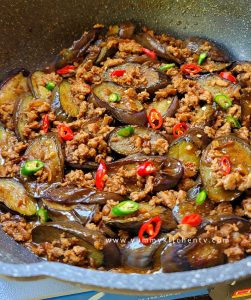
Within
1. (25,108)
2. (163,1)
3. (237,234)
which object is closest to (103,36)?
(163,1)

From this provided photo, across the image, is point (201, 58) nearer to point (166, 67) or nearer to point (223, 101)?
point (166, 67)

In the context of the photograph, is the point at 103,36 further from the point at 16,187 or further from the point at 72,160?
the point at 16,187

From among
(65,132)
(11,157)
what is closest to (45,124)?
(65,132)

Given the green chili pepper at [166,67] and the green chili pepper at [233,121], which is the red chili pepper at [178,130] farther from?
the green chili pepper at [166,67]

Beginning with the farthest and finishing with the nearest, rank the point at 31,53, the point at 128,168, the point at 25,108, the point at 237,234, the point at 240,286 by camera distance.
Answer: the point at 31,53
the point at 25,108
the point at 128,168
the point at 240,286
the point at 237,234

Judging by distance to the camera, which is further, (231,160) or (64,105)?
(64,105)

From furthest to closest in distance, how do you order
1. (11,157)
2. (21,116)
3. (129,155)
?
1. (21,116)
2. (11,157)
3. (129,155)

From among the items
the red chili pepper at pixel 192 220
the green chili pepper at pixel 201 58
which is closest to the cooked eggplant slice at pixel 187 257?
the red chili pepper at pixel 192 220
